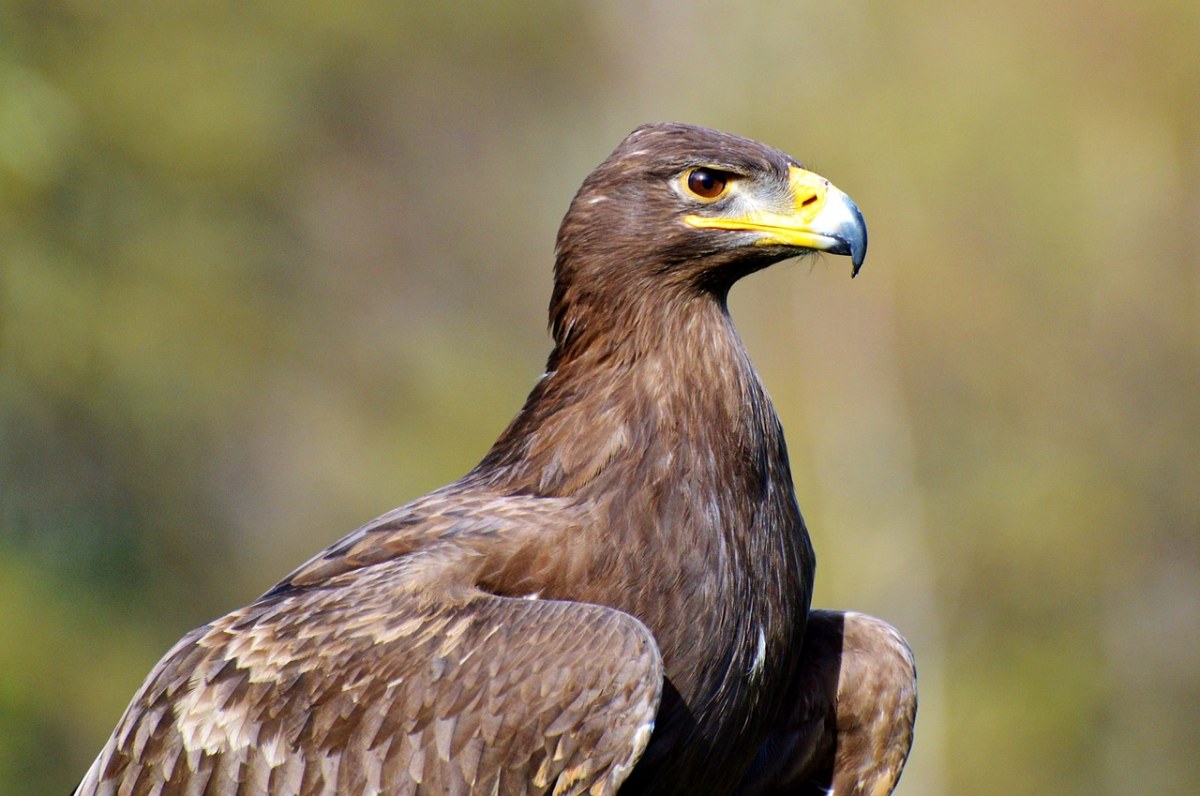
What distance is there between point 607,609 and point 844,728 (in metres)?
1.26

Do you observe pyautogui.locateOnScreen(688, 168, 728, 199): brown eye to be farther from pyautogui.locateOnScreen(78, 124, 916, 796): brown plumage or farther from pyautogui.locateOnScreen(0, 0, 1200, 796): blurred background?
pyautogui.locateOnScreen(0, 0, 1200, 796): blurred background

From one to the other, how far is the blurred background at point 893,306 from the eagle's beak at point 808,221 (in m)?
14.5

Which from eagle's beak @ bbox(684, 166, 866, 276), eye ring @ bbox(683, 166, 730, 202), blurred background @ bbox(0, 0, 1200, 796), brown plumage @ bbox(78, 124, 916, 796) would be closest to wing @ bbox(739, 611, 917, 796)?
brown plumage @ bbox(78, 124, 916, 796)

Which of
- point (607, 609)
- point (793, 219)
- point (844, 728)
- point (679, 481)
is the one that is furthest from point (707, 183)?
point (844, 728)

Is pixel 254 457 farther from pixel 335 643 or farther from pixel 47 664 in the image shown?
pixel 335 643

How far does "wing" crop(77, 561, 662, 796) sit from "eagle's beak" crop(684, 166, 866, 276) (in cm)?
133

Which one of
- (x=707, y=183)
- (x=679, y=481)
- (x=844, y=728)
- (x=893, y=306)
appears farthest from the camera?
(x=893, y=306)

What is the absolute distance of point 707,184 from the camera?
4980 millimetres

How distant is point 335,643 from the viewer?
4402mm

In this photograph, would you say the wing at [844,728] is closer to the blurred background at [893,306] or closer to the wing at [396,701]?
the wing at [396,701]

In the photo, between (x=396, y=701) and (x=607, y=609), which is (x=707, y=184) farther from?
(x=396, y=701)

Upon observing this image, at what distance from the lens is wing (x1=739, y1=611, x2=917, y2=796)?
516 centimetres

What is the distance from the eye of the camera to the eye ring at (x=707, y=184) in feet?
16.3

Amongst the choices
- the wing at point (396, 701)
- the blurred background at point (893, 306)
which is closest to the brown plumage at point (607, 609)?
the wing at point (396, 701)
